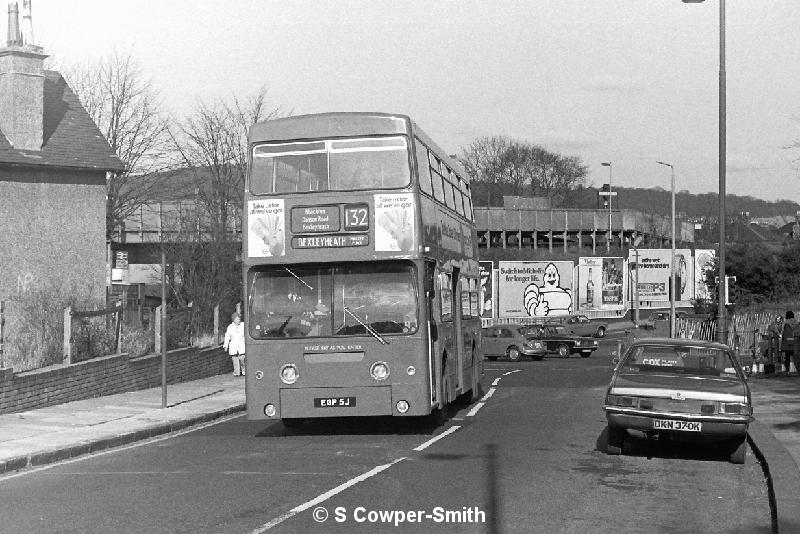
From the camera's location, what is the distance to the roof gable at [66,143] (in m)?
29.2

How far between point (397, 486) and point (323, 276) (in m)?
5.20

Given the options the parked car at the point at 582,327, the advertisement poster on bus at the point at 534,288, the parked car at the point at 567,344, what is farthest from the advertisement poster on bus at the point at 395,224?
the advertisement poster on bus at the point at 534,288

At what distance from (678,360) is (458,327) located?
17.6 ft

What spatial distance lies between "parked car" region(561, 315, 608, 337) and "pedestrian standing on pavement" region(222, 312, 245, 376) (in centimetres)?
3499

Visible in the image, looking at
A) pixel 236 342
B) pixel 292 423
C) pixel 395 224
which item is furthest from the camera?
pixel 236 342

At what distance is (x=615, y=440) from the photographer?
1399cm

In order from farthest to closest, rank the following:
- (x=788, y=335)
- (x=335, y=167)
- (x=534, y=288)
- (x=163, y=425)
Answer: (x=534, y=288) < (x=788, y=335) < (x=163, y=425) < (x=335, y=167)

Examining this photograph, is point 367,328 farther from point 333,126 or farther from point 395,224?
point 333,126

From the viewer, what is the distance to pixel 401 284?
1580cm

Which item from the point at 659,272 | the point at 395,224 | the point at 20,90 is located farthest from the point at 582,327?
the point at 395,224

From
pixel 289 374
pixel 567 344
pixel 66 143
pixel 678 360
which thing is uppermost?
pixel 66 143

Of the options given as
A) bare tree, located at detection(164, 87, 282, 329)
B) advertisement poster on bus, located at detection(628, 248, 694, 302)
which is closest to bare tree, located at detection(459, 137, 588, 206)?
advertisement poster on bus, located at detection(628, 248, 694, 302)

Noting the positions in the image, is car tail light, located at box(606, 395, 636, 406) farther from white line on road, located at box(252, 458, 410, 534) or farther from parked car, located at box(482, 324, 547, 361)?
parked car, located at box(482, 324, 547, 361)

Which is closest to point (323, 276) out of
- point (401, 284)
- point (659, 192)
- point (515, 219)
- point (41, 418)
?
point (401, 284)
